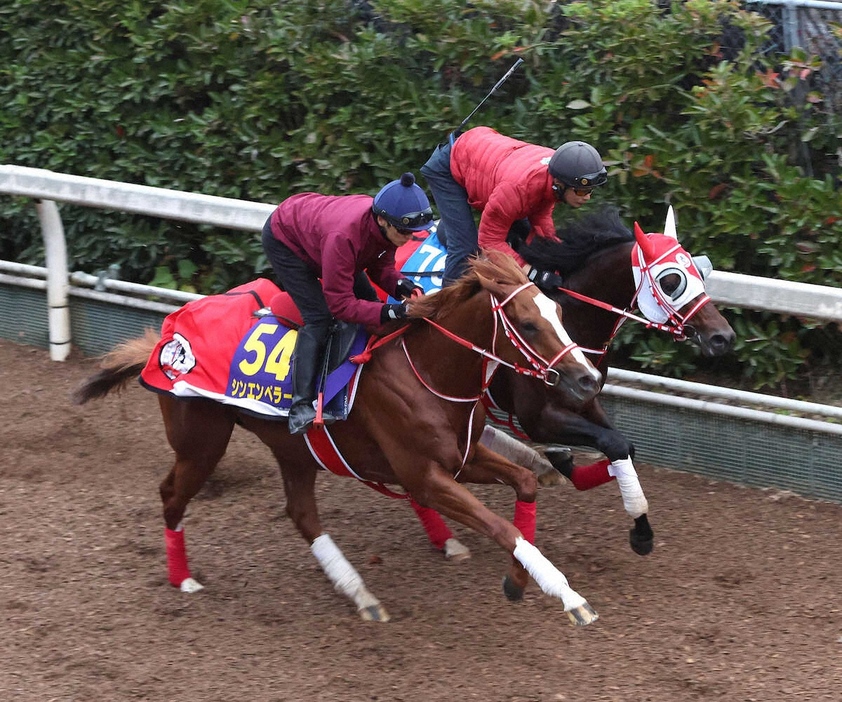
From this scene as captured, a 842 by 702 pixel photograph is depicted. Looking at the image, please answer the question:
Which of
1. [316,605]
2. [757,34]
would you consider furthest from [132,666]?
[757,34]

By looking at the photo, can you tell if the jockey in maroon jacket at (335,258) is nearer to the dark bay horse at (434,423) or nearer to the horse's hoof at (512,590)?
the dark bay horse at (434,423)

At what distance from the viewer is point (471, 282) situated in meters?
4.46

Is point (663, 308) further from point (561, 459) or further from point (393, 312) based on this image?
point (393, 312)

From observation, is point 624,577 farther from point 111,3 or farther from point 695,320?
point 111,3

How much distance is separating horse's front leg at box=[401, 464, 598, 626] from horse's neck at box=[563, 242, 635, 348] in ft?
2.97

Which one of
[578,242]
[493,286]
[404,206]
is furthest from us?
[578,242]

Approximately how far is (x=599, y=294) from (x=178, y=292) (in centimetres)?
306

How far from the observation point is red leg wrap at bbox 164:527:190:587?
16.9 feet

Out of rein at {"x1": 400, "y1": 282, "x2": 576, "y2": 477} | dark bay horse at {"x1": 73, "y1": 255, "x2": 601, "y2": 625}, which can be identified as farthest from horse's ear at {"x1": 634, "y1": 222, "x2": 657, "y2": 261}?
rein at {"x1": 400, "y1": 282, "x2": 576, "y2": 477}

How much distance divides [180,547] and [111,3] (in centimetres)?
425

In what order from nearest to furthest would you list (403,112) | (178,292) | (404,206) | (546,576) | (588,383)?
1. (588,383)
2. (546,576)
3. (404,206)
4. (403,112)
5. (178,292)

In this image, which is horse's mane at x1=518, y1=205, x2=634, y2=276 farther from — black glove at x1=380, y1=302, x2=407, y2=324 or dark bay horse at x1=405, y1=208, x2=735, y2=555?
black glove at x1=380, y1=302, x2=407, y2=324

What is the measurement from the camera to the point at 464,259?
18.7 feet

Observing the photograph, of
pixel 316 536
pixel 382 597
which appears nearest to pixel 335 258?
pixel 316 536
